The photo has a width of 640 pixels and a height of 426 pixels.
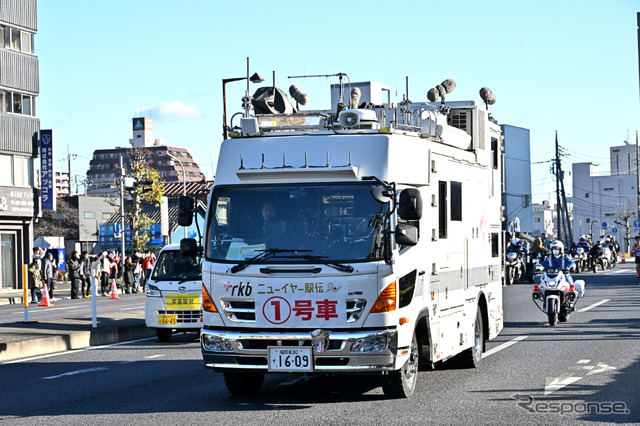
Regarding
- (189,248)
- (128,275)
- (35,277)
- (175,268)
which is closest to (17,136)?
(128,275)

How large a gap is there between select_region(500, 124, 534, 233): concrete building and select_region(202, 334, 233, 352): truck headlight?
7359 cm

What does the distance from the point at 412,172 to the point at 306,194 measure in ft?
4.01

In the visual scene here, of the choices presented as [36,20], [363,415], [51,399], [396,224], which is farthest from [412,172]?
[36,20]

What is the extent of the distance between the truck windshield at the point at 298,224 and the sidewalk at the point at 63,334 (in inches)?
301

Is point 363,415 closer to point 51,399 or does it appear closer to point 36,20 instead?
point 51,399

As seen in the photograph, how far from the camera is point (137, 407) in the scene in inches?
→ 409

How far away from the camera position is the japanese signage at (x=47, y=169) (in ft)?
163

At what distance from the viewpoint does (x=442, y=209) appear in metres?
11.3

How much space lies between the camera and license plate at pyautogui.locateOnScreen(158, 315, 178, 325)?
1831cm

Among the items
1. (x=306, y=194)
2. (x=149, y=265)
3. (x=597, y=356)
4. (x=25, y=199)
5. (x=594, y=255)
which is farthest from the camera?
(x=594, y=255)

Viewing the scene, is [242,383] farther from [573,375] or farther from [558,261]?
[558,261]

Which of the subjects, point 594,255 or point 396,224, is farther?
point 594,255

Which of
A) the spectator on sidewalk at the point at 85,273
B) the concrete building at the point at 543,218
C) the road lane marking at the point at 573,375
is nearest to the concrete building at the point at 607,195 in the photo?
the concrete building at the point at 543,218

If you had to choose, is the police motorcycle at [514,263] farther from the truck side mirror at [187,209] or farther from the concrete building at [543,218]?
the concrete building at [543,218]
